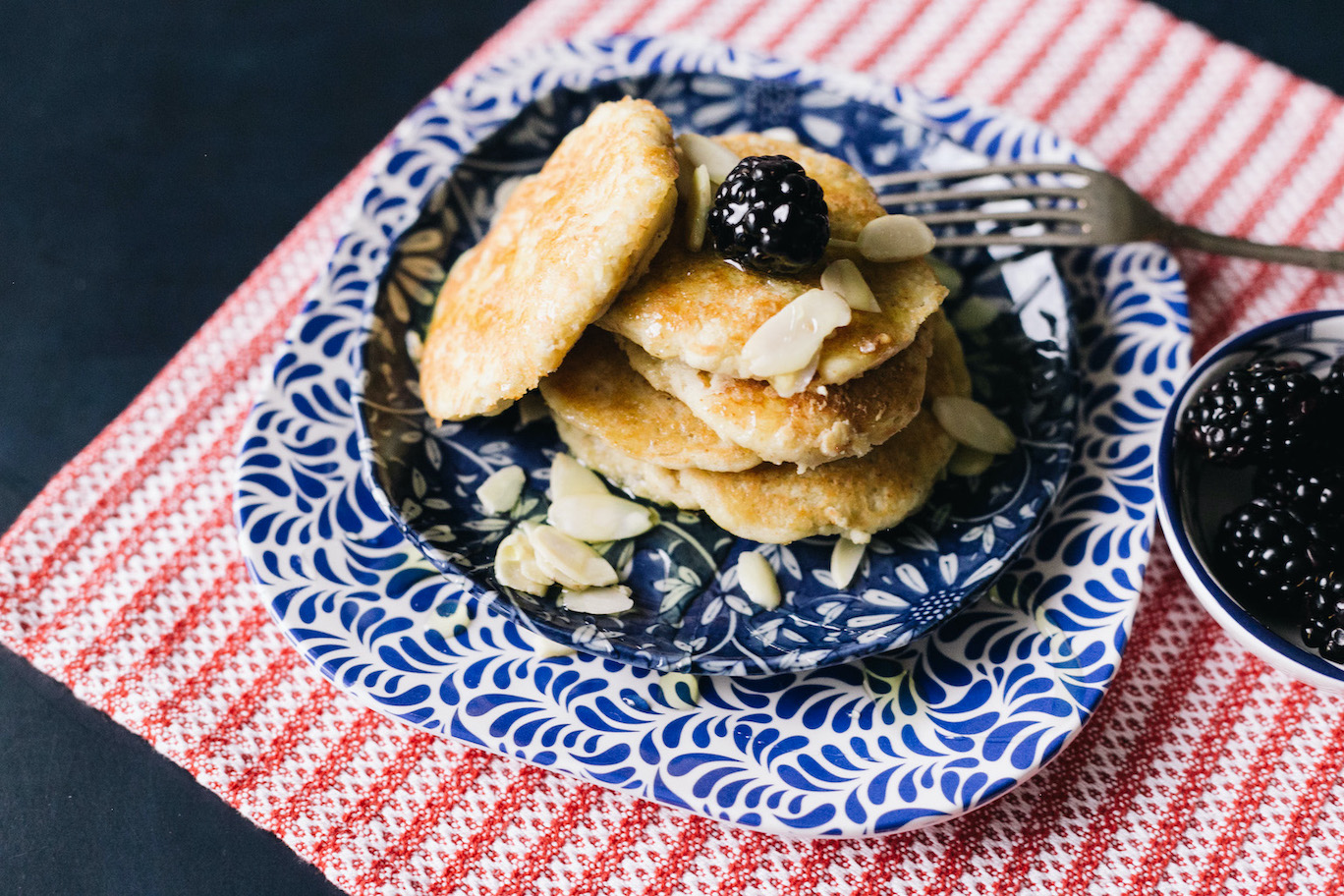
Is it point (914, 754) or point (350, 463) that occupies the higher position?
point (350, 463)

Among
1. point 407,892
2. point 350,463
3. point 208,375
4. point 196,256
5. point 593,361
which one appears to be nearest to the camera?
point 407,892

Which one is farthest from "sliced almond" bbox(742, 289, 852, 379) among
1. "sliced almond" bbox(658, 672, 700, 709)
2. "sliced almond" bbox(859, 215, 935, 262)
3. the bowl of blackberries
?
the bowl of blackberries

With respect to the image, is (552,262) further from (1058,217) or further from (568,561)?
(1058,217)

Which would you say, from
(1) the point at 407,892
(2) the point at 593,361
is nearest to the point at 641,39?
(2) the point at 593,361

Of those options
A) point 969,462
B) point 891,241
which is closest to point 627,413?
point 891,241

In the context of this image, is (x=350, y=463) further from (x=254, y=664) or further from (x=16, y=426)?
(x=16, y=426)
